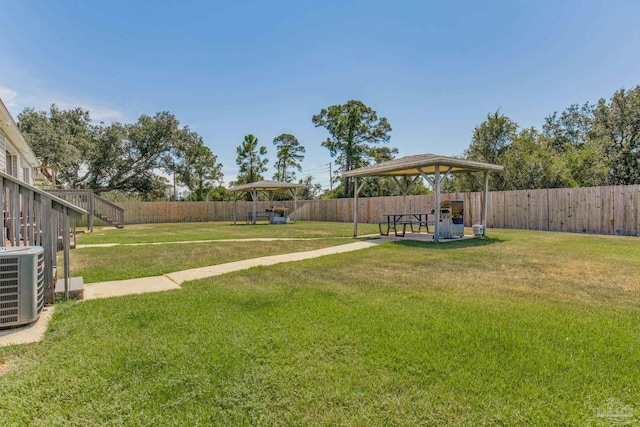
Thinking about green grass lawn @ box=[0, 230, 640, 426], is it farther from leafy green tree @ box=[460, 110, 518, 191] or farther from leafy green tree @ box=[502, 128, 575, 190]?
leafy green tree @ box=[460, 110, 518, 191]

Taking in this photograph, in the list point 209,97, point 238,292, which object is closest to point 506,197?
point 238,292

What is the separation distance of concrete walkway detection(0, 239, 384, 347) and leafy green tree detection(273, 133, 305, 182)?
1067 inches

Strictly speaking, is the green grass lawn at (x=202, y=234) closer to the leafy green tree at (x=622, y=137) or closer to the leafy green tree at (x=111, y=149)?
the leafy green tree at (x=622, y=137)

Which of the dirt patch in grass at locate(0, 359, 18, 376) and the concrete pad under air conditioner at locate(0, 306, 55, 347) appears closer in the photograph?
A: the dirt patch in grass at locate(0, 359, 18, 376)

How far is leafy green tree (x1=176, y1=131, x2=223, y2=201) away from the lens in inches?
1168

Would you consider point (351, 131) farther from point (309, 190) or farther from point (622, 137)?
point (622, 137)

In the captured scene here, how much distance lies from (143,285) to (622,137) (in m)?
20.9

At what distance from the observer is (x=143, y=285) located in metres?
4.59

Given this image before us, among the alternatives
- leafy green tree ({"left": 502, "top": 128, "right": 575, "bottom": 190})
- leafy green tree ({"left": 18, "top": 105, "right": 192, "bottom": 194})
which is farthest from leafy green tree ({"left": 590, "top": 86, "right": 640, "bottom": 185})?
leafy green tree ({"left": 18, "top": 105, "right": 192, "bottom": 194})

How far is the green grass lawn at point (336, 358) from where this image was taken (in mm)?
1789

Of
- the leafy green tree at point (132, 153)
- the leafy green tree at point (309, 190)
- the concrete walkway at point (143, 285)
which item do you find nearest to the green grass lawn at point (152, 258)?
the concrete walkway at point (143, 285)

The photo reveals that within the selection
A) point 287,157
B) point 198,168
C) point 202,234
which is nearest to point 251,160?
point 287,157

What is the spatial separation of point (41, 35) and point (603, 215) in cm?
2151

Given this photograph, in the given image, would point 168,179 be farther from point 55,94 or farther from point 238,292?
point 238,292
